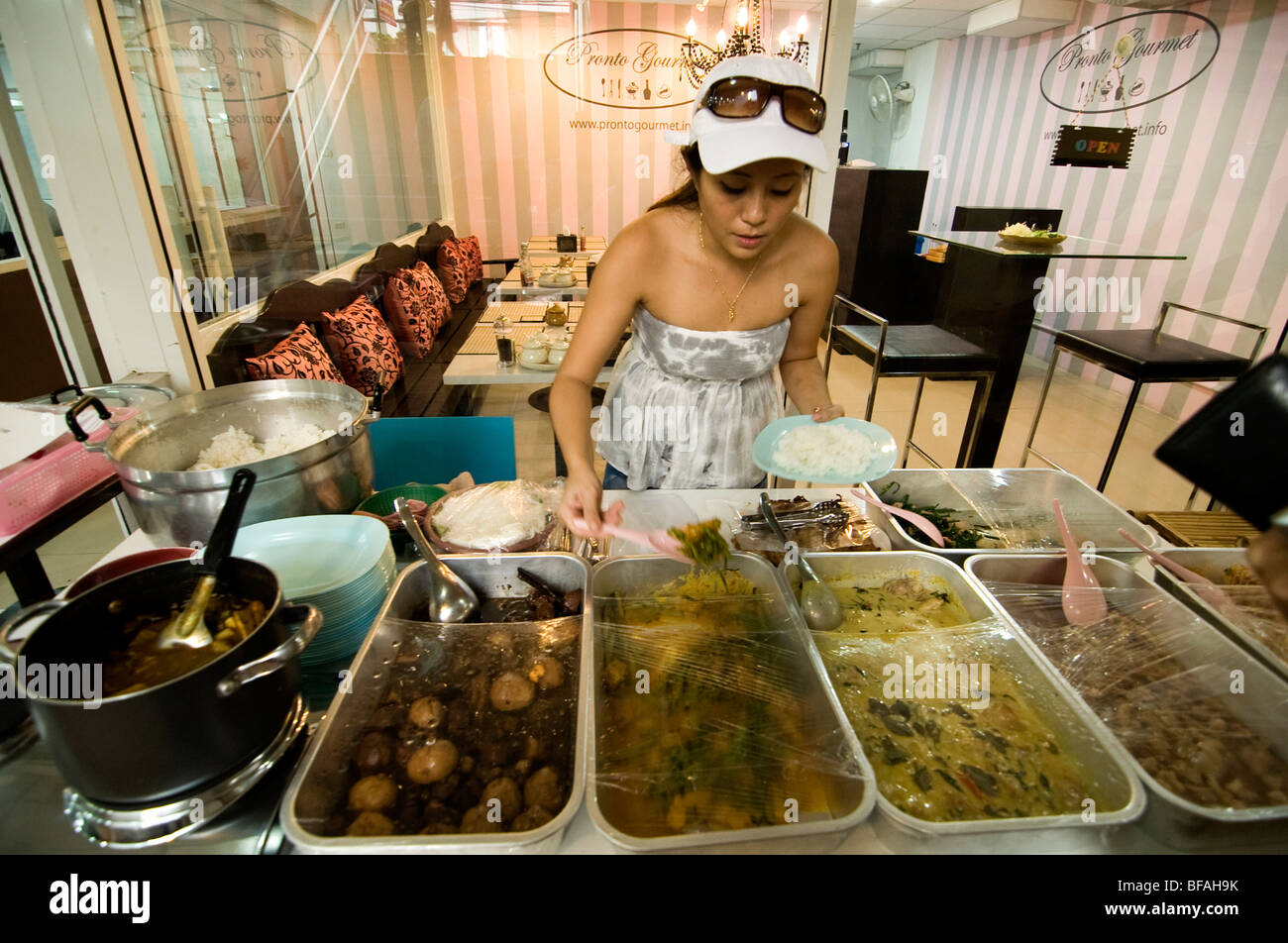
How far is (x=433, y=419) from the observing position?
2354 millimetres

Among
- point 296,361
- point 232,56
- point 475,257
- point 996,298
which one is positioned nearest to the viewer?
point 296,361

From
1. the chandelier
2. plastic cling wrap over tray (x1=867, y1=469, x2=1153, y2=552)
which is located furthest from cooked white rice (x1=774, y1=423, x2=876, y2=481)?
the chandelier

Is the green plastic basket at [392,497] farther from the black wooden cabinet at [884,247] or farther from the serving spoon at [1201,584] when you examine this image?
the black wooden cabinet at [884,247]

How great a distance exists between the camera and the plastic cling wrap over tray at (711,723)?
35.8 inches

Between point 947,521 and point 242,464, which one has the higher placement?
point 242,464

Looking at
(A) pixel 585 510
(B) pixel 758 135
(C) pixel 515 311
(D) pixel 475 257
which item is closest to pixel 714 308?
(B) pixel 758 135

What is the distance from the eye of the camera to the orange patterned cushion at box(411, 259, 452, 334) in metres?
4.65

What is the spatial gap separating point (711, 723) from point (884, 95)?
10.7 meters

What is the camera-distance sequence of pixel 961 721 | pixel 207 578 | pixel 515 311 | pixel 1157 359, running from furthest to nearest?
pixel 515 311
pixel 1157 359
pixel 961 721
pixel 207 578

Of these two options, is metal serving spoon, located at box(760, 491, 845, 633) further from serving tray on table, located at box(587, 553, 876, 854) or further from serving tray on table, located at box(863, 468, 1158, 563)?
serving tray on table, located at box(863, 468, 1158, 563)

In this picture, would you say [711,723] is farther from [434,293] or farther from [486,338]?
[434,293]

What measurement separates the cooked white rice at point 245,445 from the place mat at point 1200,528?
2.29 m

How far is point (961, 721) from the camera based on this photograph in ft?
3.59
